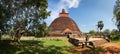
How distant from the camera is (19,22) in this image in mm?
29500

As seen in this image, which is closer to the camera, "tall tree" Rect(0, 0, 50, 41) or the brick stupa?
"tall tree" Rect(0, 0, 50, 41)

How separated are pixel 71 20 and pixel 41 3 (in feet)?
161

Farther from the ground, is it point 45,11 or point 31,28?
point 45,11

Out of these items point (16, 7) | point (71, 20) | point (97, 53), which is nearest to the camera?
point (97, 53)

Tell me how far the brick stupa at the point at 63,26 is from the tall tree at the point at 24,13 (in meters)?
37.8

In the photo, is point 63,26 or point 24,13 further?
point 63,26

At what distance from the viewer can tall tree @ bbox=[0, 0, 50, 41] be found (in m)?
28.4

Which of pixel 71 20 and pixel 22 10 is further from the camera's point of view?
pixel 71 20

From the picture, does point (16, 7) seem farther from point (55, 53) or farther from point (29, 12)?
point (55, 53)

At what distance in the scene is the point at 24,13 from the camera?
98.8ft

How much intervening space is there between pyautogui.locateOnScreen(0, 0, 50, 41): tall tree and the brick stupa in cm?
3782

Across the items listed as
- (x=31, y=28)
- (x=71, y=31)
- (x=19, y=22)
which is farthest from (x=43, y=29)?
(x=71, y=31)

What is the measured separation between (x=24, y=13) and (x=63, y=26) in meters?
44.7

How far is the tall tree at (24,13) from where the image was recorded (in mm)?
28386
